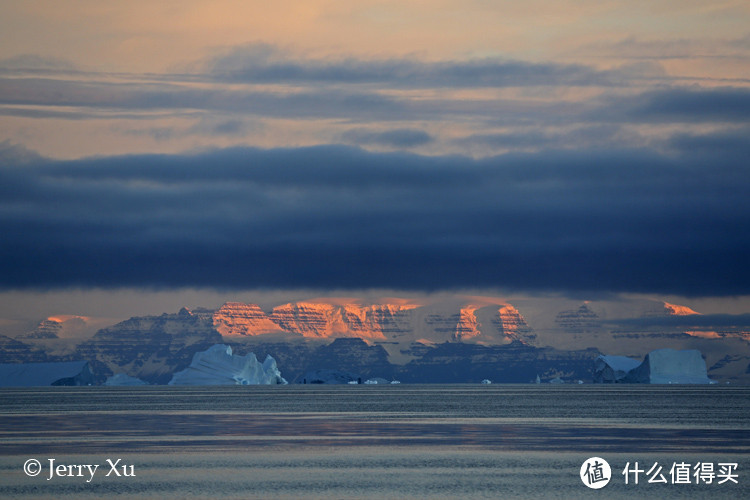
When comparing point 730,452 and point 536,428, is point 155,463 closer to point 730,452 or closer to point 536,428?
point 730,452

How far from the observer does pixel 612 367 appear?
155 meters

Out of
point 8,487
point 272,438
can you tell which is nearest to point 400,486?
point 8,487

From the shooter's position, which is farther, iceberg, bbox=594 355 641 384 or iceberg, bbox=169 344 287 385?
iceberg, bbox=594 355 641 384

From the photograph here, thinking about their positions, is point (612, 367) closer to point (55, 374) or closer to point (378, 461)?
point (55, 374)

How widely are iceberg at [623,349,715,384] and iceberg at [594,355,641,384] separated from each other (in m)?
2.96

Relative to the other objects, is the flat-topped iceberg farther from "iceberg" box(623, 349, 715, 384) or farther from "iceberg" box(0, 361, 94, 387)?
"iceberg" box(0, 361, 94, 387)

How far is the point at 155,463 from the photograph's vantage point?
1166 inches

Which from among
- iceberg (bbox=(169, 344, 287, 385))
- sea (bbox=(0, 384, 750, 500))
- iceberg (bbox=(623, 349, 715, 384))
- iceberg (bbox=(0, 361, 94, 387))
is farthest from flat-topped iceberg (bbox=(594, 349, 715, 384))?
sea (bbox=(0, 384, 750, 500))

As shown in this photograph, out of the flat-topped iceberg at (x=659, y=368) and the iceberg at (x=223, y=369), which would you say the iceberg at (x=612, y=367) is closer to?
the flat-topped iceberg at (x=659, y=368)

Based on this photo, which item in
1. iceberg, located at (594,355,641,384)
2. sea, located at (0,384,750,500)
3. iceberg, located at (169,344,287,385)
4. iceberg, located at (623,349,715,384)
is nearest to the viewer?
sea, located at (0,384,750,500)

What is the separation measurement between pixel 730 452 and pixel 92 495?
19425 millimetres

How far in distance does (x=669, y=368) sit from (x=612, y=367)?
986 centimetres

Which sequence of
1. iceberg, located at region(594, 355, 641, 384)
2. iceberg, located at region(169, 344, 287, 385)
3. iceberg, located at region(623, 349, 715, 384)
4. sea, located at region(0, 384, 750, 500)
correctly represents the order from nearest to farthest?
sea, located at region(0, 384, 750, 500) → iceberg, located at region(623, 349, 715, 384) → iceberg, located at region(169, 344, 287, 385) → iceberg, located at region(594, 355, 641, 384)

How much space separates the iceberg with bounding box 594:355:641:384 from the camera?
15475 cm
